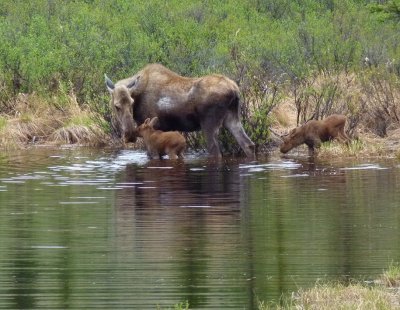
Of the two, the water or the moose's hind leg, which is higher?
the moose's hind leg

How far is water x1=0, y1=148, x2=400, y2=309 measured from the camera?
34.4ft

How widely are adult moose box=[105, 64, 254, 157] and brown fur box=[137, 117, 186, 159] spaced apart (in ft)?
1.01

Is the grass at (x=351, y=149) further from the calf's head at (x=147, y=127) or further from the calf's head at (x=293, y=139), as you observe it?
the calf's head at (x=147, y=127)

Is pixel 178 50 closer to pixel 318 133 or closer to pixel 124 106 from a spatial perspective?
pixel 318 133

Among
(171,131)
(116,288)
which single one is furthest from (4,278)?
(171,131)

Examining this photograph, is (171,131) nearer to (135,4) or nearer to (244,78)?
(244,78)

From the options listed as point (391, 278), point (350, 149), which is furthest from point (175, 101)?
point (391, 278)

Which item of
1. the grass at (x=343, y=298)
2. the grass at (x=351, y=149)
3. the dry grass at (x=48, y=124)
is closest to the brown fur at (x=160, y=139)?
the grass at (x=351, y=149)

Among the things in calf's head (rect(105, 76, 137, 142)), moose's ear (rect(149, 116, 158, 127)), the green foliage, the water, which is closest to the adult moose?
calf's head (rect(105, 76, 137, 142))

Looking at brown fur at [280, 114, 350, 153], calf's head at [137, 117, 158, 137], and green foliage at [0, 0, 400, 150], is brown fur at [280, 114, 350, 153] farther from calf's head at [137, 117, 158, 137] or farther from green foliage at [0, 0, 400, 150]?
calf's head at [137, 117, 158, 137]

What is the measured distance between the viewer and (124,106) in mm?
21844

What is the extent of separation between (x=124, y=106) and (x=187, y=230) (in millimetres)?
8331

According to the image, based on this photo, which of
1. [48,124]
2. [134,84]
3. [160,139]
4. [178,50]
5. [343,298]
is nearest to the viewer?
[343,298]

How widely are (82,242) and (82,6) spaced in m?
28.2
